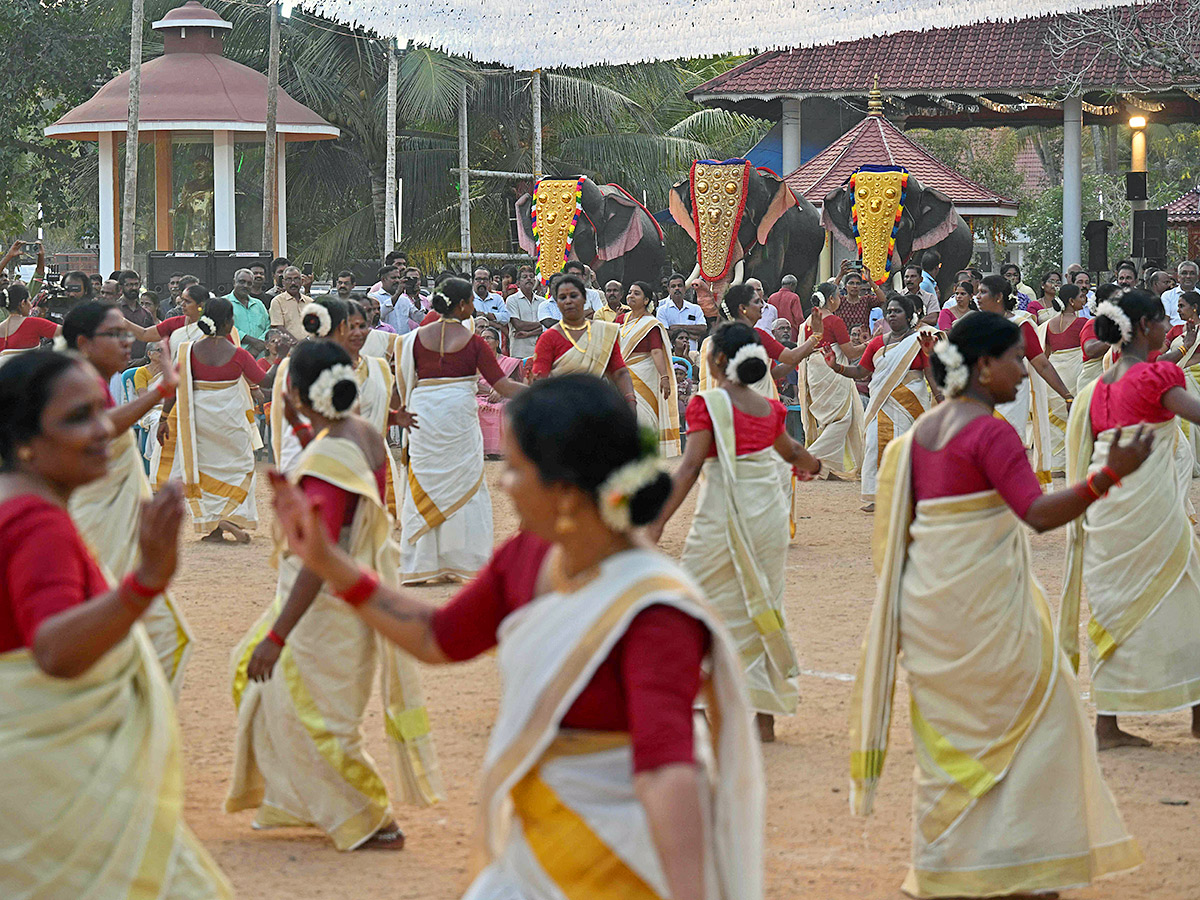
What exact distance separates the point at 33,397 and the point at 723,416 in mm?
3822

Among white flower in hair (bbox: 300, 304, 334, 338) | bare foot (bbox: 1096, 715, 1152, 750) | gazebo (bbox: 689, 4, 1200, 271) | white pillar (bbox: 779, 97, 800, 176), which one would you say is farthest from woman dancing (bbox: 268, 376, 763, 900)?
white pillar (bbox: 779, 97, 800, 176)

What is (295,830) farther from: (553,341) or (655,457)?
(553,341)

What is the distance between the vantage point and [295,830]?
18.3 ft

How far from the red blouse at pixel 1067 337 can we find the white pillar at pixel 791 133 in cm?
1627

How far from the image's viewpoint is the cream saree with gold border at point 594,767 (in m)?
2.55

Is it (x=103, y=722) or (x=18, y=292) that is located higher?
(x=18, y=292)

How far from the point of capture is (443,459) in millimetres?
10055

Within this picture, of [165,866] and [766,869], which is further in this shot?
[766,869]

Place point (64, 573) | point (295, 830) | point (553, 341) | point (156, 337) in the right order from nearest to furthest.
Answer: point (64, 573), point (295, 830), point (553, 341), point (156, 337)

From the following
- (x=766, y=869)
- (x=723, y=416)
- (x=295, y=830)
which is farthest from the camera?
(x=723, y=416)

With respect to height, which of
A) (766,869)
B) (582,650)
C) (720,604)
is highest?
(582,650)

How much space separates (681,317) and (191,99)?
10.6m

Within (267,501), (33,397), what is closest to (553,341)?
(267,501)

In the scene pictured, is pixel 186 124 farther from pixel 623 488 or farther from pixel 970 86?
pixel 623 488
